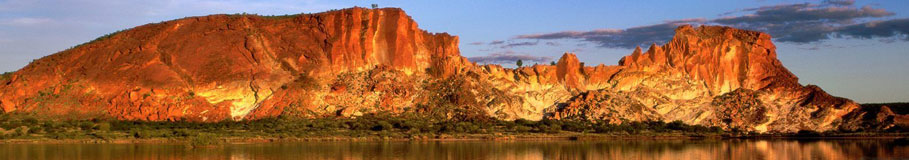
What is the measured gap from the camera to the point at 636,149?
78.0 metres

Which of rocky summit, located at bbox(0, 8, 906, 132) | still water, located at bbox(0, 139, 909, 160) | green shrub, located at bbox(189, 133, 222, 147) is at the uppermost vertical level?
rocky summit, located at bbox(0, 8, 906, 132)

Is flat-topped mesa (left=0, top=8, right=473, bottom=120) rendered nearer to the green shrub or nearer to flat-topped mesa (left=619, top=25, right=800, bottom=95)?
the green shrub

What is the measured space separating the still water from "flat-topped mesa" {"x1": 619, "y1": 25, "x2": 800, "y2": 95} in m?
24.6

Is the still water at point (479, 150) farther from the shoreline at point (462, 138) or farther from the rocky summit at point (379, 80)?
the rocky summit at point (379, 80)

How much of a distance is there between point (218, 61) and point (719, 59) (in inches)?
2046

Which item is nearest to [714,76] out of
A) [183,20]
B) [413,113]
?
[413,113]

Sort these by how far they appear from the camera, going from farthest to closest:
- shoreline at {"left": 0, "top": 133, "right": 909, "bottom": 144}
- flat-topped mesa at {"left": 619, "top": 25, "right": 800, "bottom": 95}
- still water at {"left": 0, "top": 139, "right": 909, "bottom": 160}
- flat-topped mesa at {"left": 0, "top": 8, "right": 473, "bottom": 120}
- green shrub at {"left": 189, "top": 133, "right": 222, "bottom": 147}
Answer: flat-topped mesa at {"left": 619, "top": 25, "right": 800, "bottom": 95} < flat-topped mesa at {"left": 0, "top": 8, "right": 473, "bottom": 120} < shoreline at {"left": 0, "top": 133, "right": 909, "bottom": 144} < green shrub at {"left": 189, "top": 133, "right": 222, "bottom": 147} < still water at {"left": 0, "top": 139, "right": 909, "bottom": 160}

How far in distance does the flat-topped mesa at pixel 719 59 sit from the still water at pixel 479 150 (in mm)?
→ 24628

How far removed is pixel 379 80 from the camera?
4053 inches

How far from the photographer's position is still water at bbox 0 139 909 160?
6750 cm

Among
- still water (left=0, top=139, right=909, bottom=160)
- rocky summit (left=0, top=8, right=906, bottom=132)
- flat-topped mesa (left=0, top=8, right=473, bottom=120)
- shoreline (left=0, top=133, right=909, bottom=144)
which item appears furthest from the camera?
rocky summit (left=0, top=8, right=906, bottom=132)

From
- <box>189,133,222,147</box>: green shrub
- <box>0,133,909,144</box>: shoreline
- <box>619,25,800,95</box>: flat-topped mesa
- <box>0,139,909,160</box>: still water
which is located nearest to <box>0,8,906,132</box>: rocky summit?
<box>619,25,800,95</box>: flat-topped mesa

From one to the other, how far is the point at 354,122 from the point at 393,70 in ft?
39.3

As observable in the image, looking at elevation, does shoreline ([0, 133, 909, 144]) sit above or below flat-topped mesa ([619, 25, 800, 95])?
below
